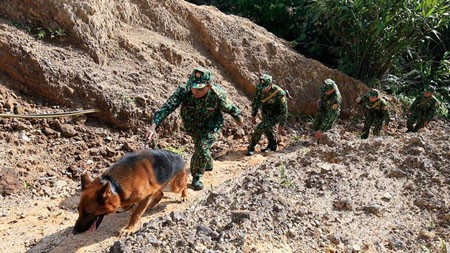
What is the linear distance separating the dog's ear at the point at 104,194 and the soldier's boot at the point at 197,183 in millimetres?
2032

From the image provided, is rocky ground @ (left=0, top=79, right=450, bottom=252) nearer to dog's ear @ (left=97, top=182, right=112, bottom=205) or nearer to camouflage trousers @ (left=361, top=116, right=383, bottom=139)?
dog's ear @ (left=97, top=182, right=112, bottom=205)

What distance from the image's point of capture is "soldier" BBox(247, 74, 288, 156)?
24.5 feet

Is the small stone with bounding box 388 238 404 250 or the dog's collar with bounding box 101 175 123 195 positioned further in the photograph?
the dog's collar with bounding box 101 175 123 195

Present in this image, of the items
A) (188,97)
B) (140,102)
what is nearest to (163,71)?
(140,102)

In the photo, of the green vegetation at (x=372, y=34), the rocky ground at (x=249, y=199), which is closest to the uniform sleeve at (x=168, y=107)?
the rocky ground at (x=249, y=199)

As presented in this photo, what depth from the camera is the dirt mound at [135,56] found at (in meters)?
6.61

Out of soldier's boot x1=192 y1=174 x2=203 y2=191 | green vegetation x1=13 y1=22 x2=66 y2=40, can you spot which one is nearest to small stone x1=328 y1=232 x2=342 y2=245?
soldier's boot x1=192 y1=174 x2=203 y2=191

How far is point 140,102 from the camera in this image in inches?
283

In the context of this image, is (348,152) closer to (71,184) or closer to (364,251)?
(364,251)

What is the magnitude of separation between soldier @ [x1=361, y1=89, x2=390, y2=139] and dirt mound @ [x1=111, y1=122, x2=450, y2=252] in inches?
111

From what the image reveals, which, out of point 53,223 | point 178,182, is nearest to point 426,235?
point 178,182

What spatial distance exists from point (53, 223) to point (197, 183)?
6.01 feet

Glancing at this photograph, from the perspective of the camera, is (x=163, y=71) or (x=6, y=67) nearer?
(x=6, y=67)

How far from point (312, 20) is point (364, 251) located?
27.7ft
